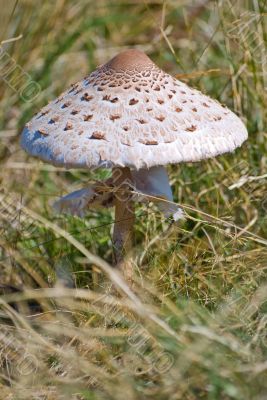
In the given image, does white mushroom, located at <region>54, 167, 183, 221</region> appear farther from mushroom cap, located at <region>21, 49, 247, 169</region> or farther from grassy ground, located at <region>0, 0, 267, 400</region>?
mushroom cap, located at <region>21, 49, 247, 169</region>

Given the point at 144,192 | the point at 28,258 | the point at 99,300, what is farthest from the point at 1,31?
the point at 99,300

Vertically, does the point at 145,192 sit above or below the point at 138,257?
above

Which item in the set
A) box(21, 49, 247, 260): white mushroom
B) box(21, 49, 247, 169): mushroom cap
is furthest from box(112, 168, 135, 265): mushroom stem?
box(21, 49, 247, 169): mushroom cap

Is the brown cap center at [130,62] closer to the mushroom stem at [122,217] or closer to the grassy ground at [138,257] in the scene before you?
the mushroom stem at [122,217]

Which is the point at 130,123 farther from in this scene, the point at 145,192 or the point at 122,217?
the point at 122,217

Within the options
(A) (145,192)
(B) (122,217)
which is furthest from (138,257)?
(A) (145,192)

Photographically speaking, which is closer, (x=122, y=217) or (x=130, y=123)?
(x=130, y=123)

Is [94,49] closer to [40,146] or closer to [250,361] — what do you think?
[40,146]
